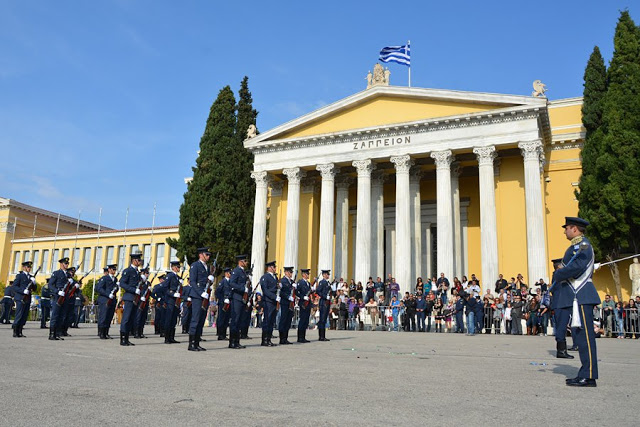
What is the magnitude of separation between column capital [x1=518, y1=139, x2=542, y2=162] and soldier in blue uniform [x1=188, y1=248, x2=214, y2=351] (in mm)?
18782

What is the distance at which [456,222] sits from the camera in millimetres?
27594

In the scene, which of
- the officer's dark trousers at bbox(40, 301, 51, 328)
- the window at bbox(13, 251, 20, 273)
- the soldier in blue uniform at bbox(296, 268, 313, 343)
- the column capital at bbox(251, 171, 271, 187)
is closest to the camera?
the soldier in blue uniform at bbox(296, 268, 313, 343)

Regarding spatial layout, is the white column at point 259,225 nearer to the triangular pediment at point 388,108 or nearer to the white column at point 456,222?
the triangular pediment at point 388,108

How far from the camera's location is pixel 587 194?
2417cm

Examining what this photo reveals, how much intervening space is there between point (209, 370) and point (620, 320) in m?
17.1

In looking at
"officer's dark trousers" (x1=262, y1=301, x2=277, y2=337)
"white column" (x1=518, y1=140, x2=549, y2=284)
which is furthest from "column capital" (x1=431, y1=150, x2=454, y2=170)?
"officer's dark trousers" (x1=262, y1=301, x2=277, y2=337)

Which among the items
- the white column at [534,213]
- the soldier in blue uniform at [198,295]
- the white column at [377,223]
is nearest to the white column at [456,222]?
the white column at [377,223]

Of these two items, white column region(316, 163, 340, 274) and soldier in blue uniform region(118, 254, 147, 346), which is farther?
white column region(316, 163, 340, 274)

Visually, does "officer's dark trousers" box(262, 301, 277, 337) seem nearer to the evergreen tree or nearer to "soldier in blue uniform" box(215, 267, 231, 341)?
"soldier in blue uniform" box(215, 267, 231, 341)

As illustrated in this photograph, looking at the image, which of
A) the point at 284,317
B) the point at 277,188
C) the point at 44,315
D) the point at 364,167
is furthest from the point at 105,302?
the point at 277,188

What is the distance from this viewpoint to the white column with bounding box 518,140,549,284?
22.9 metres

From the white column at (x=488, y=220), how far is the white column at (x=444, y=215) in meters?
1.50

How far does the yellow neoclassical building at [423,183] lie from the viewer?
2494 centimetres

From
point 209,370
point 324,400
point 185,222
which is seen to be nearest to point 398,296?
point 185,222
